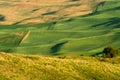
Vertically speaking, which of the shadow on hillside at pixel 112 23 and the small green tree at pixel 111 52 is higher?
the small green tree at pixel 111 52

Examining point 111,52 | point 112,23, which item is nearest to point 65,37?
point 112,23

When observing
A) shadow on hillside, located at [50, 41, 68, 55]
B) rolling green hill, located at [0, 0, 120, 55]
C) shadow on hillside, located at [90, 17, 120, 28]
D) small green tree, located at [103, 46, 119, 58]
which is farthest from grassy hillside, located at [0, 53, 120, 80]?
shadow on hillside, located at [90, 17, 120, 28]

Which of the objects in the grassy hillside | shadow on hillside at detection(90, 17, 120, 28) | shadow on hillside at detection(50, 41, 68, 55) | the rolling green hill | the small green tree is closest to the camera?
the grassy hillside

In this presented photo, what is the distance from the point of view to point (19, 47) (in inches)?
5285

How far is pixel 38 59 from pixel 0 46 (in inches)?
3843

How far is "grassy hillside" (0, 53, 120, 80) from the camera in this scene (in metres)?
42.7

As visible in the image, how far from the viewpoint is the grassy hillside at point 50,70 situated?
42.7 metres

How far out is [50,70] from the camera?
44.8 metres

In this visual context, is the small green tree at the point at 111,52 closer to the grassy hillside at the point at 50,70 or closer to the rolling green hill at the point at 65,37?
the rolling green hill at the point at 65,37

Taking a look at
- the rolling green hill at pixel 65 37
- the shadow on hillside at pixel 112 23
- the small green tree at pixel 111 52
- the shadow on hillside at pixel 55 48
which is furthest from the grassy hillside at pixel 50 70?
the shadow on hillside at pixel 112 23

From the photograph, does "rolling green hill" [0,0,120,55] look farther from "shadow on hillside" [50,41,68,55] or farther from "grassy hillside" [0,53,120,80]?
"grassy hillside" [0,53,120,80]

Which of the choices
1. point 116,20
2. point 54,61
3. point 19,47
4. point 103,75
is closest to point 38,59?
point 54,61

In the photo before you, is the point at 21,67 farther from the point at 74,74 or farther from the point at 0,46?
the point at 0,46

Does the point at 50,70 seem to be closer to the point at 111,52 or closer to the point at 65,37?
the point at 111,52
